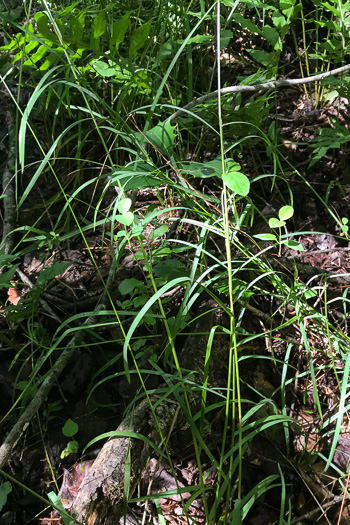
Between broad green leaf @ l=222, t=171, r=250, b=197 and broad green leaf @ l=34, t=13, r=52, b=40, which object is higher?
broad green leaf @ l=34, t=13, r=52, b=40

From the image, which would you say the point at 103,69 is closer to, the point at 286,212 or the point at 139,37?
the point at 139,37

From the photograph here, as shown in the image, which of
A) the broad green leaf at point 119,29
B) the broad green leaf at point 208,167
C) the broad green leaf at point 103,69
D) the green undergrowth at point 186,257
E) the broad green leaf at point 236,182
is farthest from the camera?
the broad green leaf at point 103,69

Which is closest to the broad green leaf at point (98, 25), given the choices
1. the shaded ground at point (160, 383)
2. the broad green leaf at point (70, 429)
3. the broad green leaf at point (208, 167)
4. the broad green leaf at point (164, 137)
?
the broad green leaf at point (164, 137)

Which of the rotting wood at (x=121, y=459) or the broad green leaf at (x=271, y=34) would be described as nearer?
the rotting wood at (x=121, y=459)

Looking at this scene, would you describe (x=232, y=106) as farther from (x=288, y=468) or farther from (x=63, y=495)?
(x=63, y=495)

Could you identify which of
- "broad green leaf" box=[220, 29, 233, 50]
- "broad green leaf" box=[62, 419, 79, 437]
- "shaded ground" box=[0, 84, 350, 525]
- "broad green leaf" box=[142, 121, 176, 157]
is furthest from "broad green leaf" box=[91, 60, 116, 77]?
"broad green leaf" box=[62, 419, 79, 437]

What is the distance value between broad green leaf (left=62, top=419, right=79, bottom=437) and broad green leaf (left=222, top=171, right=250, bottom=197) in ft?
2.79

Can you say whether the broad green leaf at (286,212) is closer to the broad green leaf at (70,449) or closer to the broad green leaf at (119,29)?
the broad green leaf at (119,29)

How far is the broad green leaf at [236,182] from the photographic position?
99 centimetres

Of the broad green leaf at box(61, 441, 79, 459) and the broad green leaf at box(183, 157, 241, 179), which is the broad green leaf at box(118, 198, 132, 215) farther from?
the broad green leaf at box(61, 441, 79, 459)

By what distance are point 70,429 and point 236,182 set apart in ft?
2.87

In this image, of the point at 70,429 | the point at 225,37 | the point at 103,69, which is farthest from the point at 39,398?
the point at 225,37

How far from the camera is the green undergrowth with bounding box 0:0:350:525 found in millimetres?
1130

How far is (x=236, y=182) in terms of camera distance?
3.30ft
